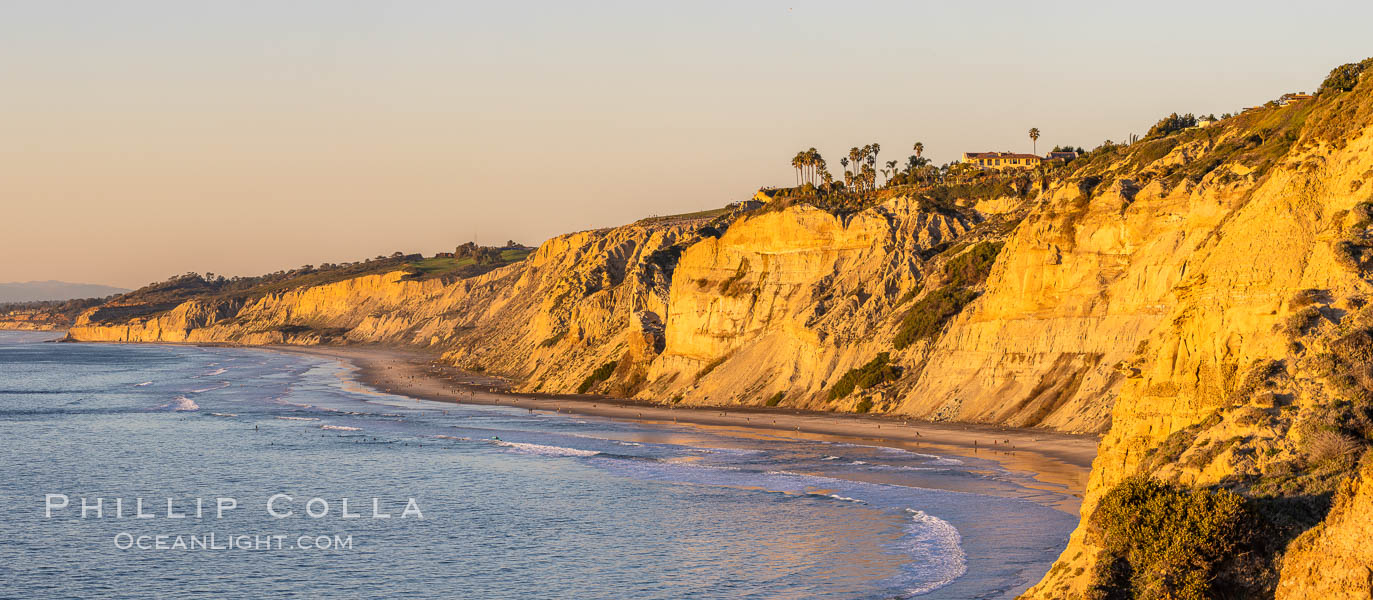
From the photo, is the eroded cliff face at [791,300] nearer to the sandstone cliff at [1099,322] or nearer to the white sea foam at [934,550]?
the sandstone cliff at [1099,322]

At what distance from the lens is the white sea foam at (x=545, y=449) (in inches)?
2179

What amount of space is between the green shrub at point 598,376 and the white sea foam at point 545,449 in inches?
1270

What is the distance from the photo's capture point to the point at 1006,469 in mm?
44656

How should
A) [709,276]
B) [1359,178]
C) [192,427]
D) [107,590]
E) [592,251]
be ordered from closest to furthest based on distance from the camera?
[1359,178], [107,590], [192,427], [709,276], [592,251]

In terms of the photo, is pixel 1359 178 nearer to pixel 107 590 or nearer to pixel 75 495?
pixel 107 590

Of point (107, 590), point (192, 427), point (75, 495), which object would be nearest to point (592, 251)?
point (192, 427)

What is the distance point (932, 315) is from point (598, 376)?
32.4 metres

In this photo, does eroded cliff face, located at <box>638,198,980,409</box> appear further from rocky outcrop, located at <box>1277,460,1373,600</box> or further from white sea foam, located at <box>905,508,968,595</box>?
rocky outcrop, located at <box>1277,460,1373,600</box>

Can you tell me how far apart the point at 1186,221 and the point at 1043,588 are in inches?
1467

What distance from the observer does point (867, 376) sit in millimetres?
68938

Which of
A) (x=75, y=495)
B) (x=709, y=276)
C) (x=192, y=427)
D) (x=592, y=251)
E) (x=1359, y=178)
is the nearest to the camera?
(x=1359, y=178)

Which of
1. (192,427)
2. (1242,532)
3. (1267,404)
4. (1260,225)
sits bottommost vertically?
(192,427)

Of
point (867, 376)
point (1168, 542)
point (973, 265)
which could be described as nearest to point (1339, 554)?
point (1168, 542)

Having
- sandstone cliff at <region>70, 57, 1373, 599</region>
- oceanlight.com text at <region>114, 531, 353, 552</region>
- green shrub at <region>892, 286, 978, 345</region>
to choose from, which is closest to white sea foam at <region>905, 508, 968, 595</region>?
sandstone cliff at <region>70, 57, 1373, 599</region>
